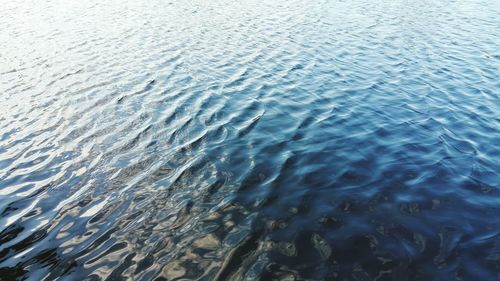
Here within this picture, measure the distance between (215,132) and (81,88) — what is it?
1031 cm

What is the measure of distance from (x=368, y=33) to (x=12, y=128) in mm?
30490

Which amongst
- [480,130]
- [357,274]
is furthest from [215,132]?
[480,130]

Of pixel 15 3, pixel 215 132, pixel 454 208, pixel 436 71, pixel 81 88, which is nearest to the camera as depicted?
pixel 454 208

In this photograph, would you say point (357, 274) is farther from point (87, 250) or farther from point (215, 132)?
point (215, 132)

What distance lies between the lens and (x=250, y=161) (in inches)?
543

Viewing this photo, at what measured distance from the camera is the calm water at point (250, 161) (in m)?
9.37

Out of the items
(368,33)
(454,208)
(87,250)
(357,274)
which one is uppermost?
(87,250)

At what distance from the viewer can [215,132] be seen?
1605 cm

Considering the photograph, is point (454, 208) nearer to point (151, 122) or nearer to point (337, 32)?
point (151, 122)

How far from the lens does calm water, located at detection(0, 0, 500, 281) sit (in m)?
9.37

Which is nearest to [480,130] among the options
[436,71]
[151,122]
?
[436,71]

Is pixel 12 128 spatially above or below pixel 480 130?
above

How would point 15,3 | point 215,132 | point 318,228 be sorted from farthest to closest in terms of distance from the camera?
point 15,3, point 215,132, point 318,228

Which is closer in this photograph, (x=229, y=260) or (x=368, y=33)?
(x=229, y=260)
